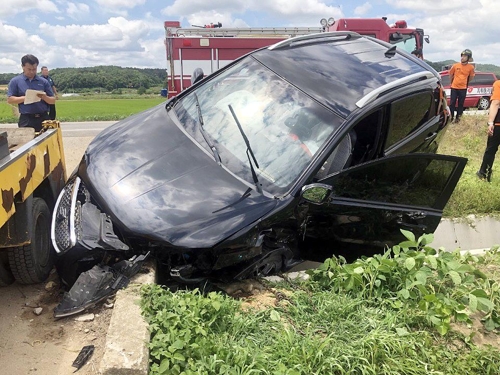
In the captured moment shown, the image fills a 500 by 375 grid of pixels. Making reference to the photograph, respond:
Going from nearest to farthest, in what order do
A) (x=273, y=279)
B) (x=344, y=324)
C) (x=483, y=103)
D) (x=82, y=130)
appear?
(x=344, y=324)
(x=273, y=279)
(x=82, y=130)
(x=483, y=103)

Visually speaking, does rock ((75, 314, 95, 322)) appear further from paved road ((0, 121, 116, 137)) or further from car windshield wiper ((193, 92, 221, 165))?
paved road ((0, 121, 116, 137))

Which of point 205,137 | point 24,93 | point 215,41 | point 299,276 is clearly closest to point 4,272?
point 205,137

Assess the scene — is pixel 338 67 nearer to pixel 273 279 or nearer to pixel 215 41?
pixel 273 279

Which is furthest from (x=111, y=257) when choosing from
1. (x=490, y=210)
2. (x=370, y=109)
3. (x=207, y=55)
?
(x=207, y=55)

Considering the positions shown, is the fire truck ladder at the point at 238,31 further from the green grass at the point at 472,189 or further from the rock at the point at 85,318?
the rock at the point at 85,318

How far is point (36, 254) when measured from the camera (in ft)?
10.2

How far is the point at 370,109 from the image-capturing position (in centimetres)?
329

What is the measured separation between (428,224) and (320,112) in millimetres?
1321

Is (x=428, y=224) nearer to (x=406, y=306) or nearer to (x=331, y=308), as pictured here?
(x=406, y=306)

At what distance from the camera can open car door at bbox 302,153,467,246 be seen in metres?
3.04

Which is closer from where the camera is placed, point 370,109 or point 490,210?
point 370,109

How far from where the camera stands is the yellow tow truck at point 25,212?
2.65m

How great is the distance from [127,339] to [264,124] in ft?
6.23

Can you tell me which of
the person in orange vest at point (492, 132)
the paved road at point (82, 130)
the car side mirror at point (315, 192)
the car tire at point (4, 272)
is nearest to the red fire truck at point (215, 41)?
the paved road at point (82, 130)
